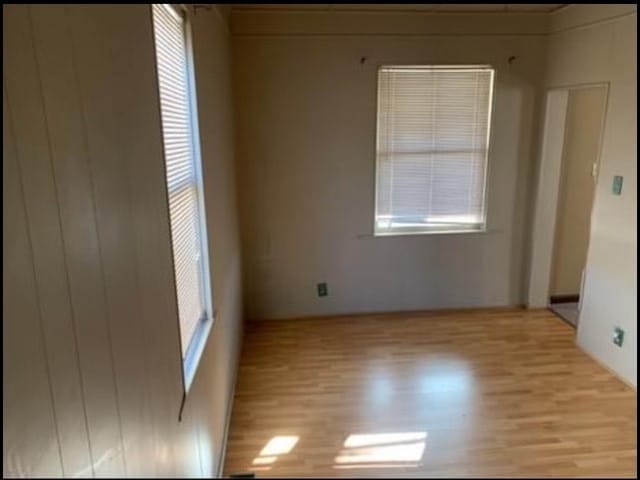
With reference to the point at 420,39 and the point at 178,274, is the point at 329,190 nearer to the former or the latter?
the point at 420,39

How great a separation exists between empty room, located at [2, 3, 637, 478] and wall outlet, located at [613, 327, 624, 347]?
0.06 metres

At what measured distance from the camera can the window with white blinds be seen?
1.64 m

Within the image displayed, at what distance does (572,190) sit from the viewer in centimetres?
422

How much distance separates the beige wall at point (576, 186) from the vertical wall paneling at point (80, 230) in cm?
404

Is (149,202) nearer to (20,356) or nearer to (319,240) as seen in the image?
(20,356)

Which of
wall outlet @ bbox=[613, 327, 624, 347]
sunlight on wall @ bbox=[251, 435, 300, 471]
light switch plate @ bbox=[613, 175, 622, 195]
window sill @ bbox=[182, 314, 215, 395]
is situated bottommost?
sunlight on wall @ bbox=[251, 435, 300, 471]

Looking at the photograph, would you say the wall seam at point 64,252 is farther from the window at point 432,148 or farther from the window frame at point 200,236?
the window at point 432,148

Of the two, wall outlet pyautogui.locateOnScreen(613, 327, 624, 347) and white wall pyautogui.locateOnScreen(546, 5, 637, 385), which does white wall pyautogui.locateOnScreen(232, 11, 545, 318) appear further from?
wall outlet pyautogui.locateOnScreen(613, 327, 624, 347)

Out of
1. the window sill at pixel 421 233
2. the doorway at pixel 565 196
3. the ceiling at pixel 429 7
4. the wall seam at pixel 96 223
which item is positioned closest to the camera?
the wall seam at pixel 96 223

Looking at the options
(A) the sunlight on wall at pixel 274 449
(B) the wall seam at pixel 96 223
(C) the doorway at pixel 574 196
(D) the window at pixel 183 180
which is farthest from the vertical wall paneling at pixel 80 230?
(C) the doorway at pixel 574 196

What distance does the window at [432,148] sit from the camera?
12.5 ft

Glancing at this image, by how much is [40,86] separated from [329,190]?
3267 millimetres

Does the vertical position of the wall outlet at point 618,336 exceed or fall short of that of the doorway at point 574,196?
it falls short

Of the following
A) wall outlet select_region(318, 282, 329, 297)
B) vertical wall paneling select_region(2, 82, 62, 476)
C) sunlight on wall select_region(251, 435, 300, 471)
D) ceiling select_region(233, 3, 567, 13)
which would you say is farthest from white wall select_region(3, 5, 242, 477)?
wall outlet select_region(318, 282, 329, 297)
